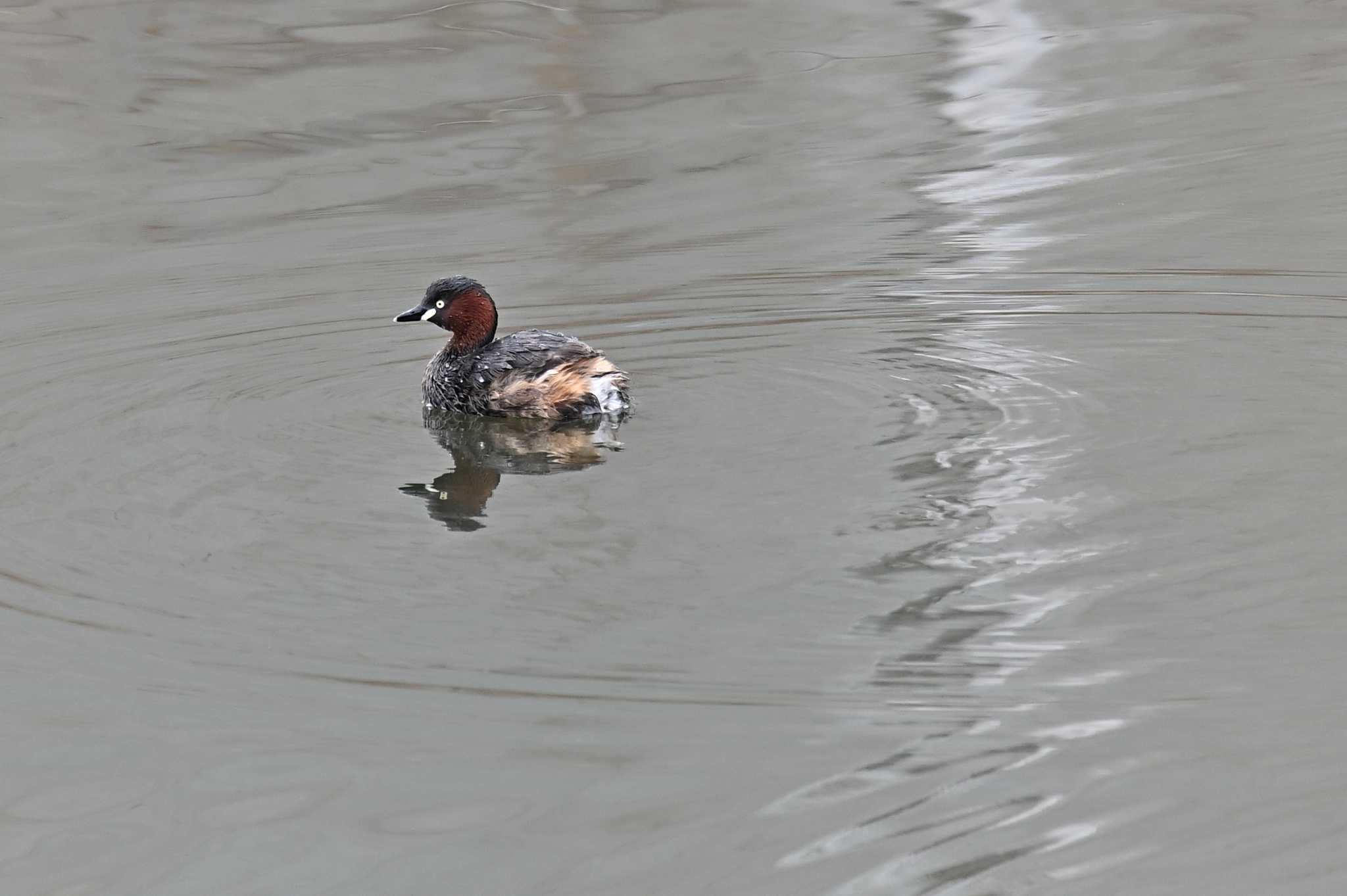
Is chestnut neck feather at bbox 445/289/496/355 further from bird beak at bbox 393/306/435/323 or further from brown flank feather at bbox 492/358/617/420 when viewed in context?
brown flank feather at bbox 492/358/617/420

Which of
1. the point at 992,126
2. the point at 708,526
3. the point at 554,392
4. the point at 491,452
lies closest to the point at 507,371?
the point at 554,392

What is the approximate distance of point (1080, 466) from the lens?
6.53 meters

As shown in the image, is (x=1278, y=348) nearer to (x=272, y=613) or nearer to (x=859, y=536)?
(x=859, y=536)

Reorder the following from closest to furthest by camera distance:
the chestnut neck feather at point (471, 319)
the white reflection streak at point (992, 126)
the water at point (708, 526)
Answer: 1. the water at point (708, 526)
2. the chestnut neck feather at point (471, 319)
3. the white reflection streak at point (992, 126)

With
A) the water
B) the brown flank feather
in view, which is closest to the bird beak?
the water

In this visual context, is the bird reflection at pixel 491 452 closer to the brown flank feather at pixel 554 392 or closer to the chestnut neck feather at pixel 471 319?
the brown flank feather at pixel 554 392

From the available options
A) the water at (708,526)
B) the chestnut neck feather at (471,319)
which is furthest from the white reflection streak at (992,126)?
the chestnut neck feather at (471,319)

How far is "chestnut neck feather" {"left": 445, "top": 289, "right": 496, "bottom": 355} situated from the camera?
8.44 meters

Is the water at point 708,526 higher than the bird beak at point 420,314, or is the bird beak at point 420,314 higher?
the bird beak at point 420,314

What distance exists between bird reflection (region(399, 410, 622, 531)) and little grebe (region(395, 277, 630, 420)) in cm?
6

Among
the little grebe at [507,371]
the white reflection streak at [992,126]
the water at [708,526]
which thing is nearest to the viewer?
the water at [708,526]

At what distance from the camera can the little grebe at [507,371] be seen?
777 cm

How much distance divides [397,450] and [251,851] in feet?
10.8

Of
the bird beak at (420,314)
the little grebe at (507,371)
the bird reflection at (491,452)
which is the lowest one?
the bird reflection at (491,452)
